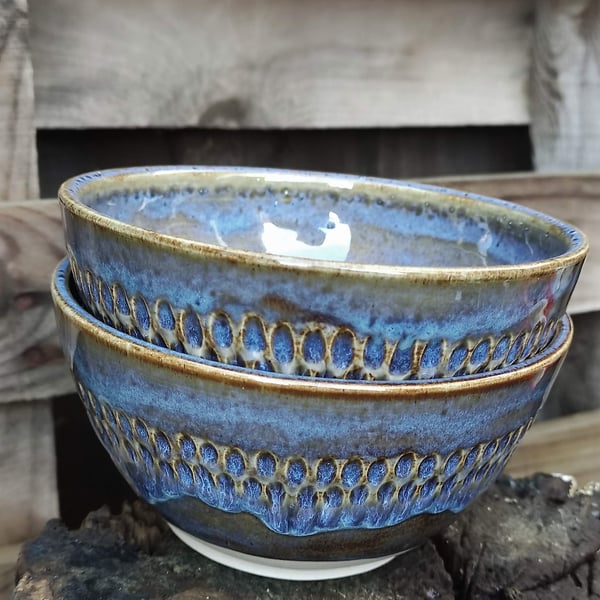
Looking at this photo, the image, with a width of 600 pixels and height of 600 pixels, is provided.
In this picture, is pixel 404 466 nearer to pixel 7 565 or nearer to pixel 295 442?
pixel 295 442

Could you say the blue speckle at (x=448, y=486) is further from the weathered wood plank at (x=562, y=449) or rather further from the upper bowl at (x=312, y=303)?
the weathered wood plank at (x=562, y=449)

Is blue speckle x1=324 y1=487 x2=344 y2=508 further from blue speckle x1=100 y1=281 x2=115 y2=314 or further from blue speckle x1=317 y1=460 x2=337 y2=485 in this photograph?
blue speckle x1=100 y1=281 x2=115 y2=314

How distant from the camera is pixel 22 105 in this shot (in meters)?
0.72

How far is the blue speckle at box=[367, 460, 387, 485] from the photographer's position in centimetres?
45

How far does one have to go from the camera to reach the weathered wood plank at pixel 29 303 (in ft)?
2.39

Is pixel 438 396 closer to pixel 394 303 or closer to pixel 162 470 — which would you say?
pixel 394 303

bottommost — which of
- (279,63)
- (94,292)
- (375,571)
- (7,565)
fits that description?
(7,565)

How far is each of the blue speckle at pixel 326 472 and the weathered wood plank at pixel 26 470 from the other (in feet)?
1.54

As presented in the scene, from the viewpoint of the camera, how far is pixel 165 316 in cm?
44

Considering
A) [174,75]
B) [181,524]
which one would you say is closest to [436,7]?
[174,75]

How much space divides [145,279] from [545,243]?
0.32m

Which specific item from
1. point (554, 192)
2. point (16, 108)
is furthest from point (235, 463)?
point (554, 192)

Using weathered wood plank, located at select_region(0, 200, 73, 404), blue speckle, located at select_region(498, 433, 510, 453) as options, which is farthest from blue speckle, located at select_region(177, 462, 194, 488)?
weathered wood plank, located at select_region(0, 200, 73, 404)

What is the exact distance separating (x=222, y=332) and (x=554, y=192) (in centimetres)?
67
